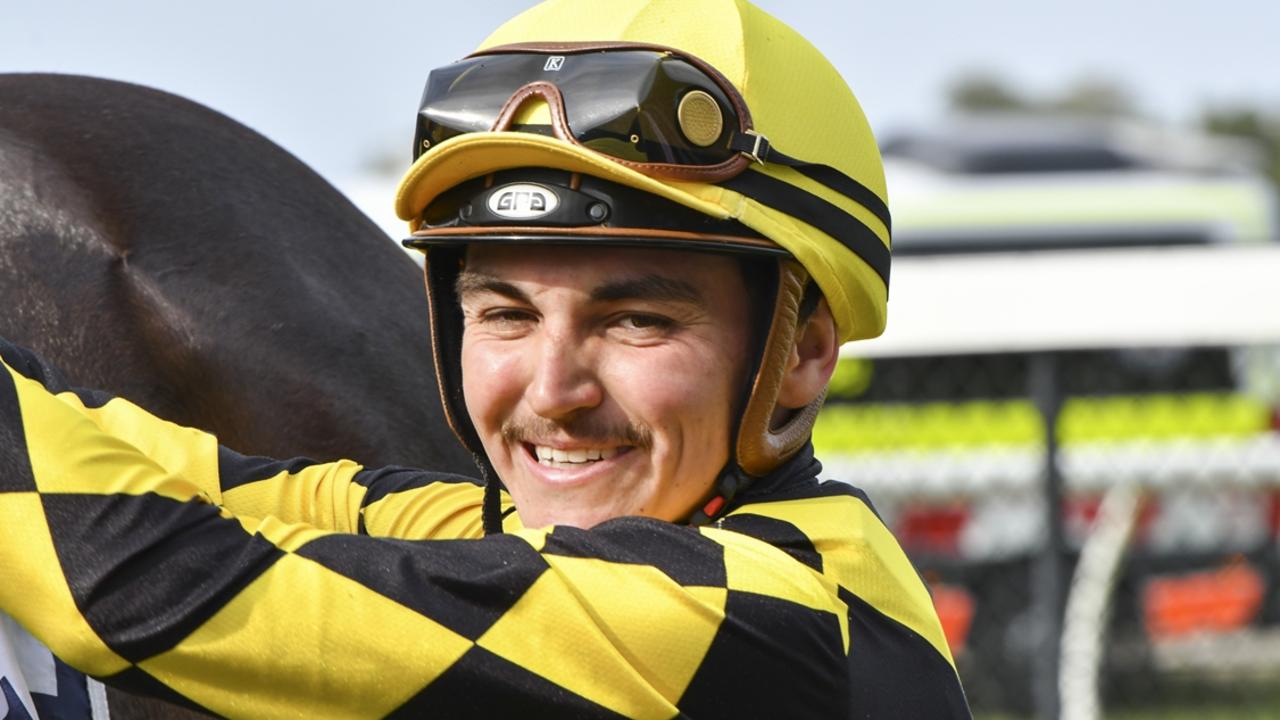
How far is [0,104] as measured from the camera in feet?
9.45

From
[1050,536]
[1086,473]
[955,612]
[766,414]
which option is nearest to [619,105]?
[766,414]

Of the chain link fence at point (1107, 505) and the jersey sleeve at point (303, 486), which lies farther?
the chain link fence at point (1107, 505)

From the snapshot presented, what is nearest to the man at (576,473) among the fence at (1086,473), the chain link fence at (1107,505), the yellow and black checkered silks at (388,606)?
the yellow and black checkered silks at (388,606)

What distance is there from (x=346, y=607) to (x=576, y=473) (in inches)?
16.1

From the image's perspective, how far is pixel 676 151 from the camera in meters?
1.98

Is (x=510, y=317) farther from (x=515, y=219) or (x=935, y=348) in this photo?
(x=935, y=348)

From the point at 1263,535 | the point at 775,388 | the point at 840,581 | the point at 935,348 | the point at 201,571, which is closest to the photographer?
the point at 201,571

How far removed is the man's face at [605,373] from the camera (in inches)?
78.7

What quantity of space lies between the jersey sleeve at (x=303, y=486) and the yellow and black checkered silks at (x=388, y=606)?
0.28m

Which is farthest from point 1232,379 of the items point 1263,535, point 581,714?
point 581,714

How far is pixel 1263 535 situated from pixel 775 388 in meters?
6.44

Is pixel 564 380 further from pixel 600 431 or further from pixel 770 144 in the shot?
pixel 770 144

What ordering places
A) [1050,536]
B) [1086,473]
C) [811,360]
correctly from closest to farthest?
[811,360] → [1050,536] → [1086,473]

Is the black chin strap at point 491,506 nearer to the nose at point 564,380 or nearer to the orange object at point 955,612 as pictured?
the nose at point 564,380
